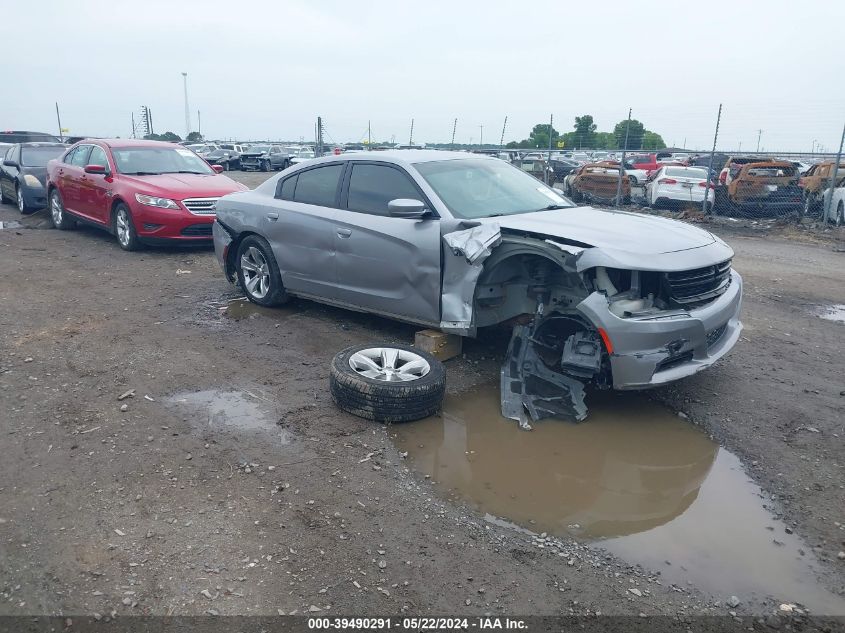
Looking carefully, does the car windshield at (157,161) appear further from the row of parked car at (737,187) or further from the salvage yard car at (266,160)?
the salvage yard car at (266,160)

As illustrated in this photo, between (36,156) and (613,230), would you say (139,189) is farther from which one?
(613,230)

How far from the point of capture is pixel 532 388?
4914 millimetres

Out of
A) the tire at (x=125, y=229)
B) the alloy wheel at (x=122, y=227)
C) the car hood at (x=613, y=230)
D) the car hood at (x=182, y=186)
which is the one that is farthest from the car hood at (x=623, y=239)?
the alloy wheel at (x=122, y=227)

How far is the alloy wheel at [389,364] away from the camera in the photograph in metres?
4.83

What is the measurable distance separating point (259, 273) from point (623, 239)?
3.98m

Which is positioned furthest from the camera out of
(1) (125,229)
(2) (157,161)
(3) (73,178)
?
(3) (73,178)

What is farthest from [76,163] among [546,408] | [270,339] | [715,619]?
[715,619]

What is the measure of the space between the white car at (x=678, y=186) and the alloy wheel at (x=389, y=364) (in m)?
13.1

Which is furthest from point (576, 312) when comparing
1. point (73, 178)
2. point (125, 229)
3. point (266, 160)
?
point (266, 160)

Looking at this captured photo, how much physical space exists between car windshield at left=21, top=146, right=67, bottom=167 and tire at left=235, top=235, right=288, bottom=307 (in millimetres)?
9749

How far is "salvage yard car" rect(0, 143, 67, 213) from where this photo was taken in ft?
45.5

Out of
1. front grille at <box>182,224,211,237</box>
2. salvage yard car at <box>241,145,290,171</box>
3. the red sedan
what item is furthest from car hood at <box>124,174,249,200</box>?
salvage yard car at <box>241,145,290,171</box>

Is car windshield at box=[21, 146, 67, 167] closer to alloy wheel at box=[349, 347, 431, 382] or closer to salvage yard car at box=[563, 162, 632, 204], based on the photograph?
alloy wheel at box=[349, 347, 431, 382]

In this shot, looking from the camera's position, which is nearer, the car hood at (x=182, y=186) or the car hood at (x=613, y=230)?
the car hood at (x=613, y=230)
